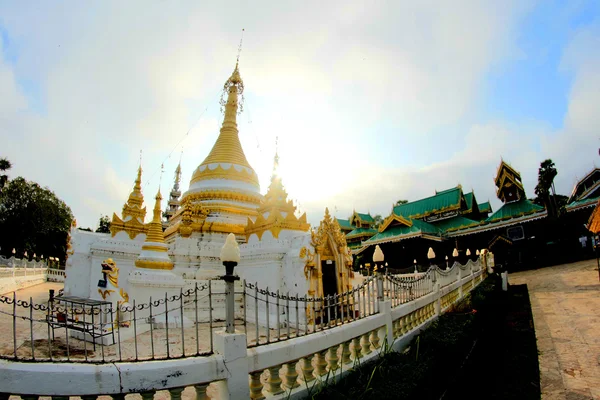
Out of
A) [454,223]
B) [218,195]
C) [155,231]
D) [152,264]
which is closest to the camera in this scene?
[152,264]

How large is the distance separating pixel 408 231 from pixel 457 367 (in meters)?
23.5

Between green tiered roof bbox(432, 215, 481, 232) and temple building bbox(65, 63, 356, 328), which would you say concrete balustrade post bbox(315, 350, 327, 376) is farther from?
green tiered roof bbox(432, 215, 481, 232)

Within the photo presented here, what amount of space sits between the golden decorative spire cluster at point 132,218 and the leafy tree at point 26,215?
88.0 ft

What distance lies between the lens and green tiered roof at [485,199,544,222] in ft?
91.3

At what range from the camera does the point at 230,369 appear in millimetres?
3506

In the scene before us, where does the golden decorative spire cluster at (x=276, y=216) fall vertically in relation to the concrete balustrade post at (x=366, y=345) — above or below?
above

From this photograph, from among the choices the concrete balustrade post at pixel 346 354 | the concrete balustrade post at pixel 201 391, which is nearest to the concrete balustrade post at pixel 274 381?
the concrete balustrade post at pixel 201 391

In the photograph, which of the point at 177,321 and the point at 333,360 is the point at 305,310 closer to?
the point at 333,360

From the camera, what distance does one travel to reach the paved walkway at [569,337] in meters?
5.98

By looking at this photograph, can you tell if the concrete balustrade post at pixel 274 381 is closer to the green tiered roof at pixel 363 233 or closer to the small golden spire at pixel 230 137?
the small golden spire at pixel 230 137

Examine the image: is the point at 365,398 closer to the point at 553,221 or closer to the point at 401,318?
the point at 401,318

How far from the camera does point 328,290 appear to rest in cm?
1173

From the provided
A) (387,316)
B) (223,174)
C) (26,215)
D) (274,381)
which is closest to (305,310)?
(274,381)

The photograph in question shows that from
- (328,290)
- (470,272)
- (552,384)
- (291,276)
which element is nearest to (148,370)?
(552,384)
